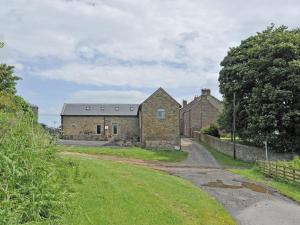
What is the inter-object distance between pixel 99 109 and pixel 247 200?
152ft

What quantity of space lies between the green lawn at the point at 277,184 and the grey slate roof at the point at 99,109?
1251 inches

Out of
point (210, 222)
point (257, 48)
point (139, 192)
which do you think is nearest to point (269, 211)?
point (210, 222)

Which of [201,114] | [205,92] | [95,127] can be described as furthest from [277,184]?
[205,92]

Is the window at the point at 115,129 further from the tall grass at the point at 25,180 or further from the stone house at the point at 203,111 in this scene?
the tall grass at the point at 25,180

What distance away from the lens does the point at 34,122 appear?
12.6 meters

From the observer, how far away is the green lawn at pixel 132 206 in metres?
A: 10.8

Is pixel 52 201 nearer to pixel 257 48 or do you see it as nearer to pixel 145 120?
pixel 257 48

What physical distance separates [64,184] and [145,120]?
40537 millimetres

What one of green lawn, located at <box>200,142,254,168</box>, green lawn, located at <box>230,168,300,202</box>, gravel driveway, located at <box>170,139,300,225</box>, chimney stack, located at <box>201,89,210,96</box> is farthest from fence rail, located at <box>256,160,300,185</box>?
chimney stack, located at <box>201,89,210,96</box>

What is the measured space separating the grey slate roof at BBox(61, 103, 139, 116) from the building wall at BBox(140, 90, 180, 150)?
10565mm

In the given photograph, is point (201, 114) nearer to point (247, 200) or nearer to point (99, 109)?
point (99, 109)

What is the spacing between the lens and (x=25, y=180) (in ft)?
30.4

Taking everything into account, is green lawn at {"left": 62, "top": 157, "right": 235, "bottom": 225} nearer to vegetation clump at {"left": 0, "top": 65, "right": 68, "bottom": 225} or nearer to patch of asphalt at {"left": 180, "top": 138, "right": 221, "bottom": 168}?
vegetation clump at {"left": 0, "top": 65, "right": 68, "bottom": 225}

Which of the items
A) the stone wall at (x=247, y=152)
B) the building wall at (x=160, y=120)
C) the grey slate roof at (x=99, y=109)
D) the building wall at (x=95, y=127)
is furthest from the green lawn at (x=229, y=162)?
the grey slate roof at (x=99, y=109)
